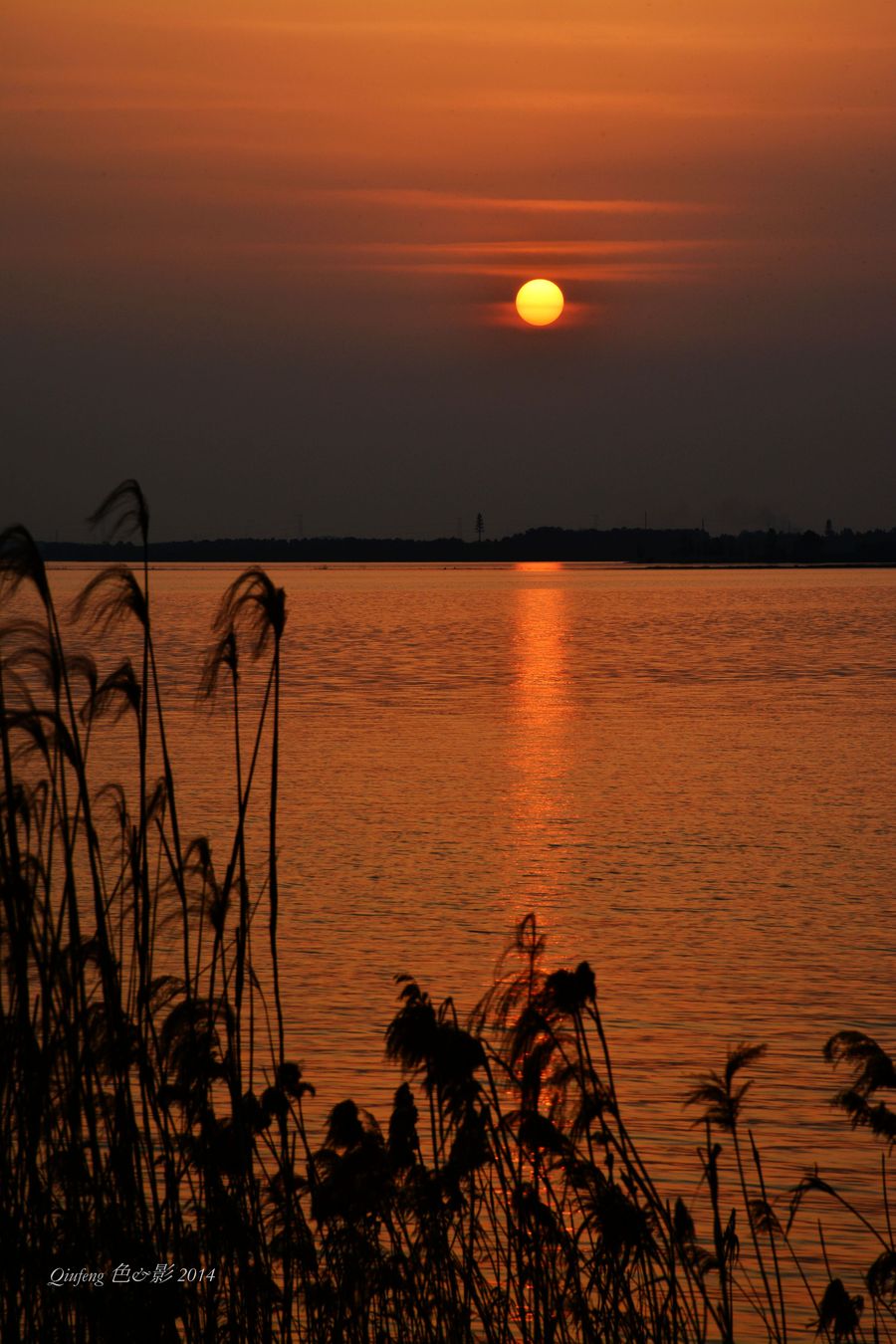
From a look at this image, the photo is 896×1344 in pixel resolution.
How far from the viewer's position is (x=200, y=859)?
644cm

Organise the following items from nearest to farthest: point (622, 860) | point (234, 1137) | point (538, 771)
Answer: point (234, 1137)
point (622, 860)
point (538, 771)

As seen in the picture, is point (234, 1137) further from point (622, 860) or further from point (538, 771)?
point (538, 771)

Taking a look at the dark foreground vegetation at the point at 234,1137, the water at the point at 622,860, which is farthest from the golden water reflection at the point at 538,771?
the dark foreground vegetation at the point at 234,1137

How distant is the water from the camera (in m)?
12.9

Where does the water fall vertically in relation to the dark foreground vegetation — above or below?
below

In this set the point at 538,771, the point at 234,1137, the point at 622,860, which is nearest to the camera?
the point at 234,1137

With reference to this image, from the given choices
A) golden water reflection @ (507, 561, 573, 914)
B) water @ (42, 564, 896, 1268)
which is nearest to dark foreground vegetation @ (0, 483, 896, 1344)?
water @ (42, 564, 896, 1268)

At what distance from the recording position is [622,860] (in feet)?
72.8

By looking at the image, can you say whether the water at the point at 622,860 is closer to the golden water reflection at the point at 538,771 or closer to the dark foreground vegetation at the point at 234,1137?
the golden water reflection at the point at 538,771

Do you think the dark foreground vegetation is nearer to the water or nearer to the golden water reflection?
the water

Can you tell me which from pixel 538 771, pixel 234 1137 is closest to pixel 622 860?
pixel 538 771

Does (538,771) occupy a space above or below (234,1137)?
below

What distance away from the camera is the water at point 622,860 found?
12922mm

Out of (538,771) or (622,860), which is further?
(538,771)
